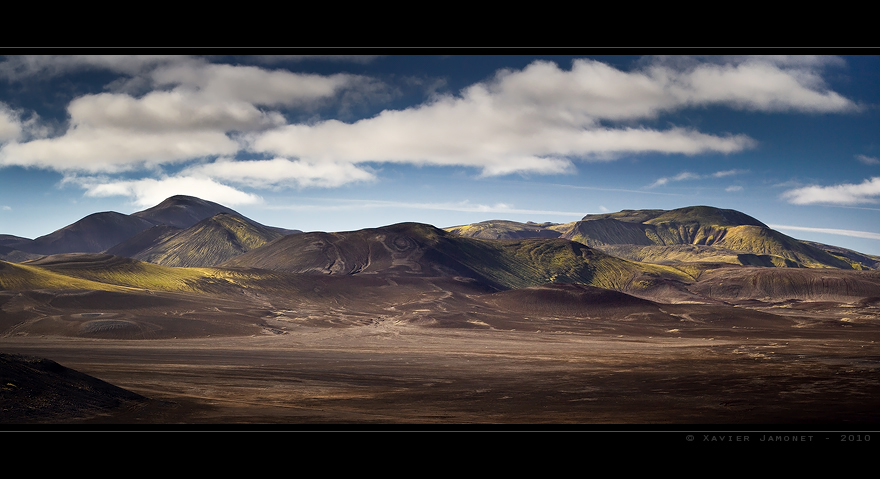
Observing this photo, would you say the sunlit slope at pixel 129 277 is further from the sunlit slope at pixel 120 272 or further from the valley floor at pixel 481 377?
the valley floor at pixel 481 377

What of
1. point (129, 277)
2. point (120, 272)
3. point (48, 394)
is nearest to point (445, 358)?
point (48, 394)

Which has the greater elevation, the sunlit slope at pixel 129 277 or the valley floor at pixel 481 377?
the sunlit slope at pixel 129 277

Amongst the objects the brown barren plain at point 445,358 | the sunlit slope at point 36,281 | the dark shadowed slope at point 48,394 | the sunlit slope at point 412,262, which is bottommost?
the brown barren plain at point 445,358

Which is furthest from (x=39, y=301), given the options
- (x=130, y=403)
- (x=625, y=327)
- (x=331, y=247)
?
(x=331, y=247)

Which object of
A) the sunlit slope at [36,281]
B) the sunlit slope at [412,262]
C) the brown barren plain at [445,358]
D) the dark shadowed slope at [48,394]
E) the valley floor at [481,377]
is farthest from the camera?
the sunlit slope at [412,262]

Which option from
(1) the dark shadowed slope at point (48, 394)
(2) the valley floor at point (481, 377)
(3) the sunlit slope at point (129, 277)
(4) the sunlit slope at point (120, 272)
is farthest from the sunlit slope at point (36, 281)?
(1) the dark shadowed slope at point (48, 394)

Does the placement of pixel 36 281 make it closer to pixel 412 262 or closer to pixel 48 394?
pixel 48 394

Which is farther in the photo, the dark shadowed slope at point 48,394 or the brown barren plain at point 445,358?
the brown barren plain at point 445,358
